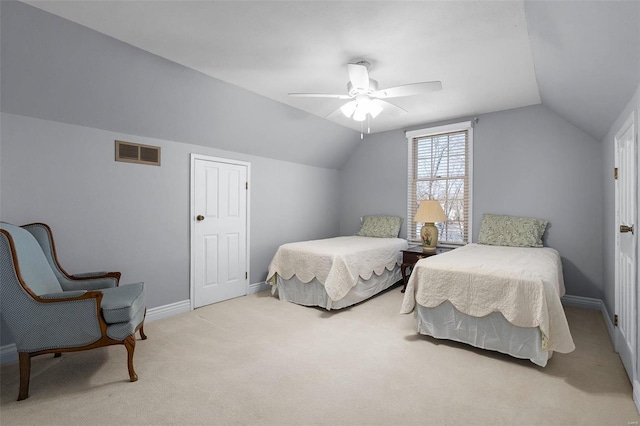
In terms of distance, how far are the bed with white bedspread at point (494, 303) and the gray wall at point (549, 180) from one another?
3.42 ft

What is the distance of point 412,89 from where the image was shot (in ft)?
9.18

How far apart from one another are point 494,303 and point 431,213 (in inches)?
78.1

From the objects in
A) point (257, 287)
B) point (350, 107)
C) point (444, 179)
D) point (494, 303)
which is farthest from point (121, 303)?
point (444, 179)

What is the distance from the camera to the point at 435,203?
4.35 meters

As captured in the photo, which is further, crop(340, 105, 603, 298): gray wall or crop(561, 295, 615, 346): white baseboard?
crop(340, 105, 603, 298): gray wall

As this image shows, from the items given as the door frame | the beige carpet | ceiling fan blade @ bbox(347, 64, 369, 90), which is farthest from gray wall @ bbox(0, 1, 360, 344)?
the door frame

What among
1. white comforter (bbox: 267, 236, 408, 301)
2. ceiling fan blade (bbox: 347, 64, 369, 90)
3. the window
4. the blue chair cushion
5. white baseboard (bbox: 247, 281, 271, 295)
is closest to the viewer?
the blue chair cushion

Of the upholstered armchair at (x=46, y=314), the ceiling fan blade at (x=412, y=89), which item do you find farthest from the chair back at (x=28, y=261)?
the ceiling fan blade at (x=412, y=89)

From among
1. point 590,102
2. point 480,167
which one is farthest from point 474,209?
point 590,102

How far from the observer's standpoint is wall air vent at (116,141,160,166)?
3.17 metres

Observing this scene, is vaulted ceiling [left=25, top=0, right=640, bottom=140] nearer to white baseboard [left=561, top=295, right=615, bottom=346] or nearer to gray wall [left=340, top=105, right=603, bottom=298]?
gray wall [left=340, top=105, right=603, bottom=298]

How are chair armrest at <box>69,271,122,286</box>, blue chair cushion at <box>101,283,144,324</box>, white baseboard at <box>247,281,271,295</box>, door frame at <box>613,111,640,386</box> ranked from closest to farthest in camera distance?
door frame at <box>613,111,640,386</box>
blue chair cushion at <box>101,283,144,324</box>
chair armrest at <box>69,271,122,286</box>
white baseboard at <box>247,281,271,295</box>

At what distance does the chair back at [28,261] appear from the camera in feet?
6.60

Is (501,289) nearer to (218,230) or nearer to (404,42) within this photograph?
(404,42)
